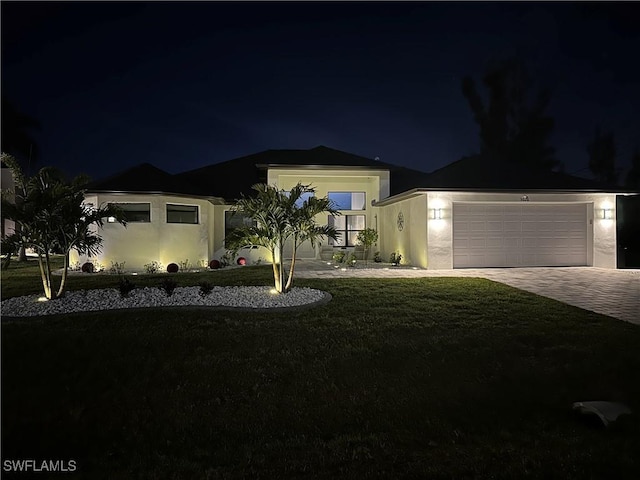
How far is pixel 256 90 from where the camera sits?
30.2 m

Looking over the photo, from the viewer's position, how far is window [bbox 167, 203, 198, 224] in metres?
15.7

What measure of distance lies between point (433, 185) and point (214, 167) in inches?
1442

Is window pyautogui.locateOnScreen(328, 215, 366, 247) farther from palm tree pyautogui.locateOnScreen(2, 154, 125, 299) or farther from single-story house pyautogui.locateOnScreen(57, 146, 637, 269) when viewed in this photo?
palm tree pyautogui.locateOnScreen(2, 154, 125, 299)

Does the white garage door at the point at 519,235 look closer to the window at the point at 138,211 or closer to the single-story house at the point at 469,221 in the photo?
the single-story house at the point at 469,221

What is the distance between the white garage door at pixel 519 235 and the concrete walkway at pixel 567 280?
1.85 ft

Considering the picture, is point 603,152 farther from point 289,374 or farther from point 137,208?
point 289,374

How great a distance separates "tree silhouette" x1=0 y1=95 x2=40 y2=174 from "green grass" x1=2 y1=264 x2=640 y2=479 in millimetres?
31828

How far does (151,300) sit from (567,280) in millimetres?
11067

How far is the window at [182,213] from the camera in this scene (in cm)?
1571

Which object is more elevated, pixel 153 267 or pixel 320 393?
pixel 153 267

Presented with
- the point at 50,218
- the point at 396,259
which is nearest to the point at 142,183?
the point at 50,218

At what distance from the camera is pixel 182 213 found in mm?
16188

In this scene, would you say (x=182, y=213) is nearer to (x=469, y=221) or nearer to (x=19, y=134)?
(x=469, y=221)

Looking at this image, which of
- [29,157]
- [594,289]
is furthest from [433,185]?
[29,157]
